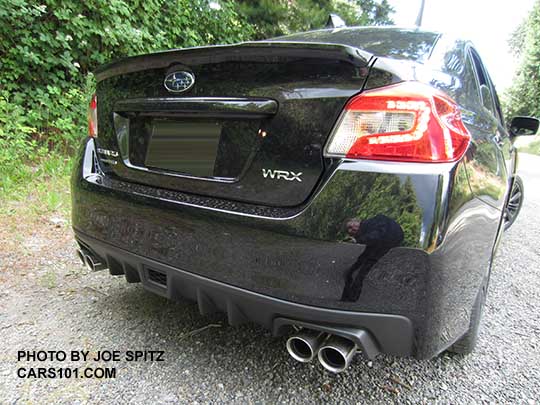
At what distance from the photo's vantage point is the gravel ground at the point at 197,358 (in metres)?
1.50

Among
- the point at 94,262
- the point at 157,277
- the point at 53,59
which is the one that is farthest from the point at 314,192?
the point at 53,59

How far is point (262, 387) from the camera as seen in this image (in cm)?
153

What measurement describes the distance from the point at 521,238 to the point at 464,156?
324 centimetres

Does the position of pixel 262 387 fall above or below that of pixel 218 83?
below

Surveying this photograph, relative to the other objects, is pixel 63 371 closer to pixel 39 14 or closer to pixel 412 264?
Result: pixel 412 264

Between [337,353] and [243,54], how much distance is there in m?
1.06

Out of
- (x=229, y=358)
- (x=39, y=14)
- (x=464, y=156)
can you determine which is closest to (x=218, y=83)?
(x=464, y=156)

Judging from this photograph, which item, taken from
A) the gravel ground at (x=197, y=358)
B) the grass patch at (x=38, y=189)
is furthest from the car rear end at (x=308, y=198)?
the grass patch at (x=38, y=189)

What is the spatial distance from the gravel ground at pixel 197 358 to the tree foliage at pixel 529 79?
24829mm

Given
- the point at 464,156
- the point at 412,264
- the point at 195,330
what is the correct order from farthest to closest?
the point at 195,330 < the point at 464,156 < the point at 412,264

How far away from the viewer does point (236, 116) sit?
1312mm

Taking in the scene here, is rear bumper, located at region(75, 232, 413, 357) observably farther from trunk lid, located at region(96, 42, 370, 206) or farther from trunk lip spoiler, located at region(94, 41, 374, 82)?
trunk lip spoiler, located at region(94, 41, 374, 82)

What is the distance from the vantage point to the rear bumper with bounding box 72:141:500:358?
1.09 meters

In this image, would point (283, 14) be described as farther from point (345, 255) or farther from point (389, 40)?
point (345, 255)
